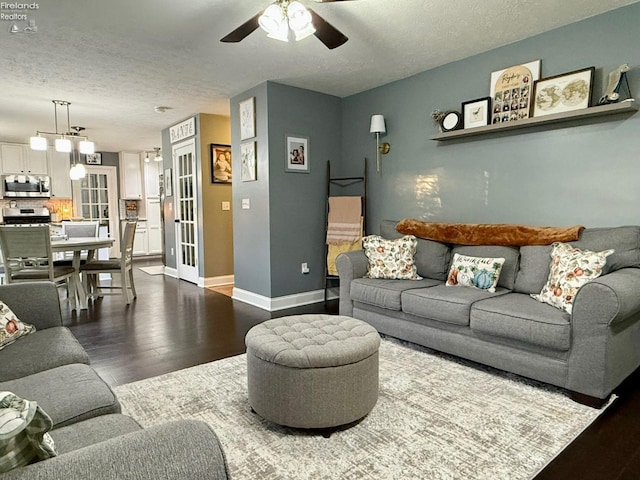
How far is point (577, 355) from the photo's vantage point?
2176mm

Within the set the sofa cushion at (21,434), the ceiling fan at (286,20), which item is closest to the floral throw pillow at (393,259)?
the ceiling fan at (286,20)

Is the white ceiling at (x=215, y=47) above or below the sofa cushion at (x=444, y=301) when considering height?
above

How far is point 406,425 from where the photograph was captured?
1974 mm

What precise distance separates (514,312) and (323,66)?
280 cm

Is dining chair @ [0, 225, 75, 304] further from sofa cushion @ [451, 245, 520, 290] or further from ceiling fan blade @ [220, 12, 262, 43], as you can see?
sofa cushion @ [451, 245, 520, 290]

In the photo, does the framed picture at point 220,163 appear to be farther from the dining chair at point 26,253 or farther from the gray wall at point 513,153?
the dining chair at point 26,253

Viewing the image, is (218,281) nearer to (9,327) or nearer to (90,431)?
(9,327)

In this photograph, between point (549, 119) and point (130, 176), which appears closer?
point (549, 119)

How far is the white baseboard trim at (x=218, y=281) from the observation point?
5.73 metres

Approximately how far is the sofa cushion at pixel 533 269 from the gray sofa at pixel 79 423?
8.90ft

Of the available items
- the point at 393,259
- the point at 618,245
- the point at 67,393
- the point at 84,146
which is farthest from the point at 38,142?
the point at 618,245

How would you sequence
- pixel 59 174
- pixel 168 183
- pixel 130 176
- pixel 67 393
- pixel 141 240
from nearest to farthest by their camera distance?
pixel 67 393 < pixel 168 183 < pixel 59 174 < pixel 130 176 < pixel 141 240

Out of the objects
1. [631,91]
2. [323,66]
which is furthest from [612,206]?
[323,66]

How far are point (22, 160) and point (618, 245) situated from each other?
9144 mm
